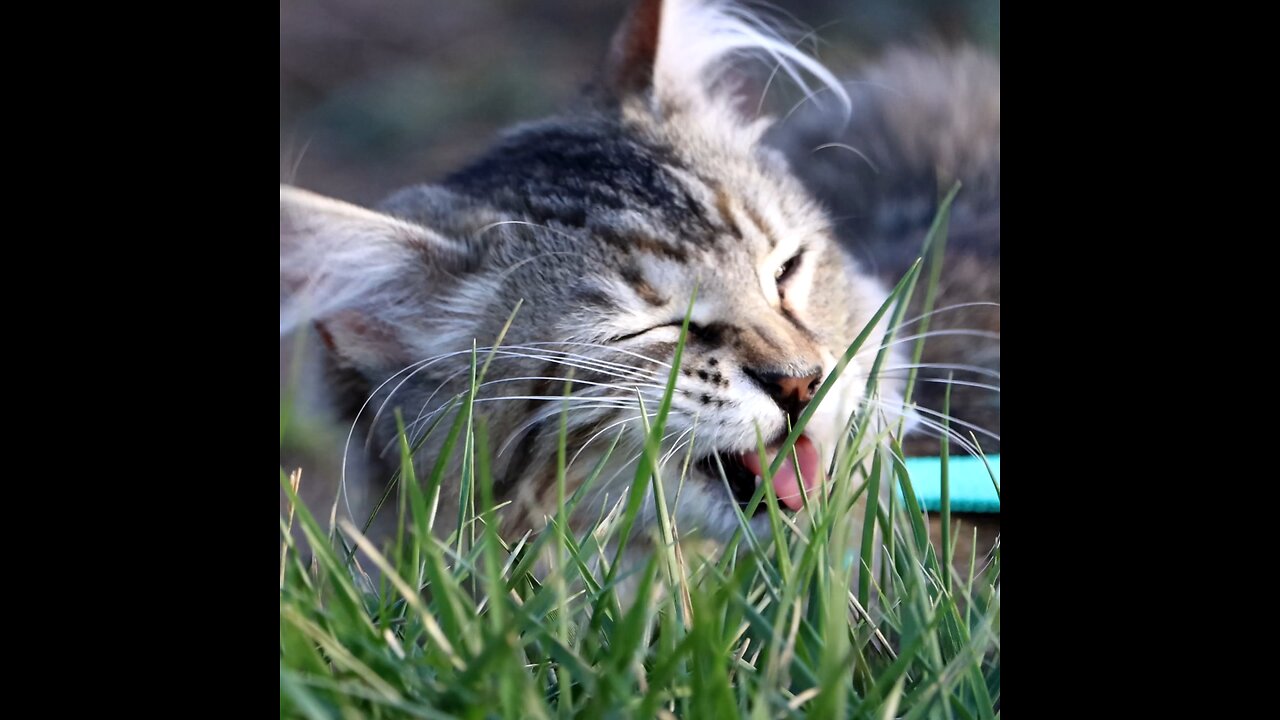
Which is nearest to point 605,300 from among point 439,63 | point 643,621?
point 439,63

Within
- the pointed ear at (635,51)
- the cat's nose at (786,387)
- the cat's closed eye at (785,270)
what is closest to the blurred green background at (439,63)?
the pointed ear at (635,51)

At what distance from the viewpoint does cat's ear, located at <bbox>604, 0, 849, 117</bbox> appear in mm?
1248

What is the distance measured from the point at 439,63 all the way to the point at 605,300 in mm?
339

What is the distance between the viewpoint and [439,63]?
1.14 metres

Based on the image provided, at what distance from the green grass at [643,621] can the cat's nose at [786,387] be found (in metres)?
0.07

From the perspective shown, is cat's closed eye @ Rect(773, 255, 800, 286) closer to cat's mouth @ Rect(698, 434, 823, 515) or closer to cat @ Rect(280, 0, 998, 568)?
cat @ Rect(280, 0, 998, 568)

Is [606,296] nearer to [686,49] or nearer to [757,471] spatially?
[757,471]

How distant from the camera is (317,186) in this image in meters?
1.09

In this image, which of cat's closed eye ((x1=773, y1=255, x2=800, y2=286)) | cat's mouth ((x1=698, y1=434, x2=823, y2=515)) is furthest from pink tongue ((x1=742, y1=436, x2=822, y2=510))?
cat's closed eye ((x1=773, y1=255, x2=800, y2=286))

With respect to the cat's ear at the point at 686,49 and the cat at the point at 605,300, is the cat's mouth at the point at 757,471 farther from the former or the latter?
the cat's ear at the point at 686,49
